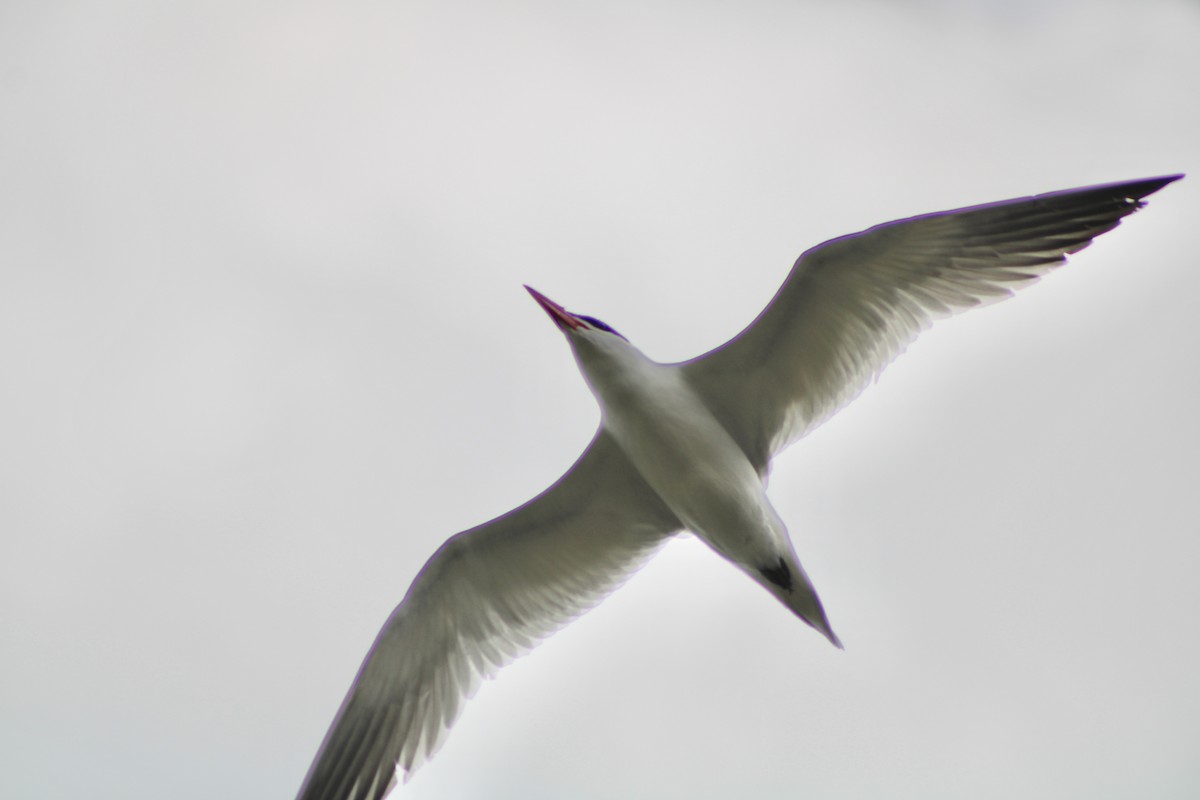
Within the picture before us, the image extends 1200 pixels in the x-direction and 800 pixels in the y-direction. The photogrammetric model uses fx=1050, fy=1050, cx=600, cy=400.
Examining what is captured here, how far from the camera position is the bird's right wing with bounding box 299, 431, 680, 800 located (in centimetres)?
766

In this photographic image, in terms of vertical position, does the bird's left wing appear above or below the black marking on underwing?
above

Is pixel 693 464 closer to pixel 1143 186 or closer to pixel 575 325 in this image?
pixel 575 325

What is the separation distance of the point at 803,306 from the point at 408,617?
365cm

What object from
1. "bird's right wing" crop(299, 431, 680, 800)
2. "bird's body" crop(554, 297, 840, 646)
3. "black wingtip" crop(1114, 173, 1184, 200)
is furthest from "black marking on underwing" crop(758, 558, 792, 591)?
"black wingtip" crop(1114, 173, 1184, 200)

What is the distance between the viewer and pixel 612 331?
310 inches

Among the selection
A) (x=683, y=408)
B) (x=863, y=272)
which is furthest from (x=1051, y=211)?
(x=683, y=408)

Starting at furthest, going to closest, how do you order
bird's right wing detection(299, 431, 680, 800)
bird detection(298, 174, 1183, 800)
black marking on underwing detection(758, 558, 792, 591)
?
1. bird's right wing detection(299, 431, 680, 800)
2. bird detection(298, 174, 1183, 800)
3. black marking on underwing detection(758, 558, 792, 591)

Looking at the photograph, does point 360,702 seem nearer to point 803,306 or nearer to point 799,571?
point 799,571

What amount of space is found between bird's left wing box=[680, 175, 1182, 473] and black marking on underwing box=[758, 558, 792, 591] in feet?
3.82

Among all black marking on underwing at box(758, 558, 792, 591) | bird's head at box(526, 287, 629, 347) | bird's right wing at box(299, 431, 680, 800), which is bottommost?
black marking on underwing at box(758, 558, 792, 591)

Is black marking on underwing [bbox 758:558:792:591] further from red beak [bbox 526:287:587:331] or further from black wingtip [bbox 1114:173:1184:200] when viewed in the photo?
black wingtip [bbox 1114:173:1184:200]

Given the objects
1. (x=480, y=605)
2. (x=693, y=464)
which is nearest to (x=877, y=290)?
(x=693, y=464)

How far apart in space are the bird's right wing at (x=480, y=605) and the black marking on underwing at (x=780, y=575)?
107 cm

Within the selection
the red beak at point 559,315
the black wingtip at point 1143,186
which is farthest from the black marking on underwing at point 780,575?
the black wingtip at point 1143,186
